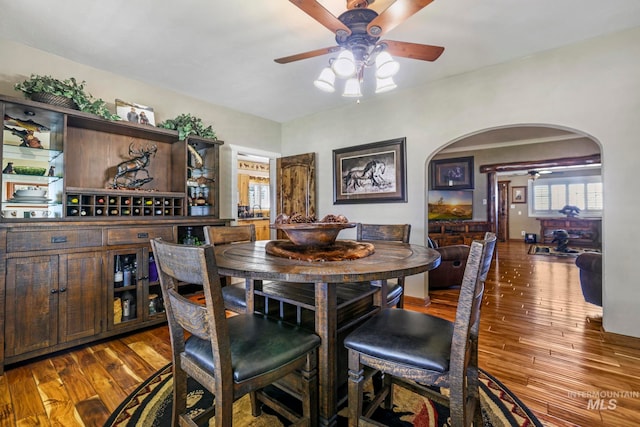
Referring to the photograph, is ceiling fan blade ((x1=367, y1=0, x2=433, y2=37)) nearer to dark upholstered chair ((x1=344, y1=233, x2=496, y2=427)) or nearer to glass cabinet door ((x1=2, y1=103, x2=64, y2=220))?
dark upholstered chair ((x1=344, y1=233, x2=496, y2=427))

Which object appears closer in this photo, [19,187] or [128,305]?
[19,187]

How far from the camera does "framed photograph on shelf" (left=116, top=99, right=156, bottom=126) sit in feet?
9.46

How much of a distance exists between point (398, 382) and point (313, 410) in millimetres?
491

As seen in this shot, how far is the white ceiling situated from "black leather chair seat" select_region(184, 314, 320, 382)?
2107 mm

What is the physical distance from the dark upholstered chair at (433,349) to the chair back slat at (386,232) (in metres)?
0.98

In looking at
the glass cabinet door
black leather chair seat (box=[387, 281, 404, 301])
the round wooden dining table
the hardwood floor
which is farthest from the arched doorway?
the glass cabinet door

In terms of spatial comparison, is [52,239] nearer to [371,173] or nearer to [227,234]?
[227,234]

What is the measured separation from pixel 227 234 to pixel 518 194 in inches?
449

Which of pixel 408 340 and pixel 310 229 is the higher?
pixel 310 229

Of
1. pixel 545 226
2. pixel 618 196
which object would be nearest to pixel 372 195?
pixel 618 196

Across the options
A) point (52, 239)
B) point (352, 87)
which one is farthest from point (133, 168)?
point (352, 87)

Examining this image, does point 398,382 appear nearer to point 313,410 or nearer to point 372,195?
point 313,410

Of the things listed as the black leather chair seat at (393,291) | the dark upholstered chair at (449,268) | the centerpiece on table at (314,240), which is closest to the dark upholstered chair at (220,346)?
the centerpiece on table at (314,240)

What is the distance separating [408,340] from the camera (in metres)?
1.16
